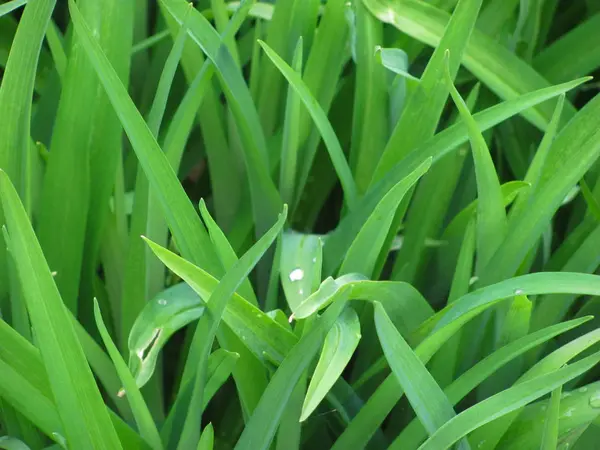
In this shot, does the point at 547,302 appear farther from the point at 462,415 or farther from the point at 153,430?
the point at 153,430

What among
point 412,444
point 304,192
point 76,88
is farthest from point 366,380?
point 76,88

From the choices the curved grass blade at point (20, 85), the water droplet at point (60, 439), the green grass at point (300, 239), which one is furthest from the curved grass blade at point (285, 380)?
the curved grass blade at point (20, 85)

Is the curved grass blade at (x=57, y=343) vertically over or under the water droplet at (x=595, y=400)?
over

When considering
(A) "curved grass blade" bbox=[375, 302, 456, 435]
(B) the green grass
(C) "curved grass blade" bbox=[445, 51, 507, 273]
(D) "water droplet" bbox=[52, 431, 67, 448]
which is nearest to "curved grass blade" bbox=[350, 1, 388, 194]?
(B) the green grass

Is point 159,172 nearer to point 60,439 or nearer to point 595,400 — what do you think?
point 60,439

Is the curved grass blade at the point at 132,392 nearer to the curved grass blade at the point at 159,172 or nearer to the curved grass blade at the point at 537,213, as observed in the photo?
the curved grass blade at the point at 159,172
